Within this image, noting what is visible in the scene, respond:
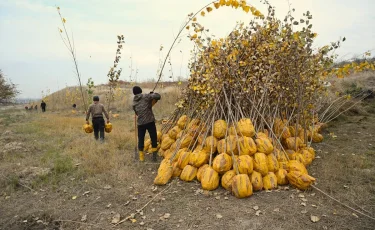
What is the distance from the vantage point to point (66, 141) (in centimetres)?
820

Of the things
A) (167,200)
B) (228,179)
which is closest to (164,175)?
(167,200)

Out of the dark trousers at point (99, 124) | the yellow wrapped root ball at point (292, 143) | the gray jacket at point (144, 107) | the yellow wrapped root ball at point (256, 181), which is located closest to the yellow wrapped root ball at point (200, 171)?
the yellow wrapped root ball at point (256, 181)

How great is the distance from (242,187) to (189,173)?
3.47ft

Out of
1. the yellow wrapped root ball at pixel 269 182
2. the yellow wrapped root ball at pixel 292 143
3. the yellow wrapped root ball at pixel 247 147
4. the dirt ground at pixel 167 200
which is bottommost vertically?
the dirt ground at pixel 167 200

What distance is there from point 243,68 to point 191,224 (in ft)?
11.5

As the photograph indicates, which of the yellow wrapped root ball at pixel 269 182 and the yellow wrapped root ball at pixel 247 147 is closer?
the yellow wrapped root ball at pixel 269 182

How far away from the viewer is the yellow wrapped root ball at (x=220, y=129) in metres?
4.96

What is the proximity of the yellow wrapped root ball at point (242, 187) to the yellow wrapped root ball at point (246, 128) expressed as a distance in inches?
34.9

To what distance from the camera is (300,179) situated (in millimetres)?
4125

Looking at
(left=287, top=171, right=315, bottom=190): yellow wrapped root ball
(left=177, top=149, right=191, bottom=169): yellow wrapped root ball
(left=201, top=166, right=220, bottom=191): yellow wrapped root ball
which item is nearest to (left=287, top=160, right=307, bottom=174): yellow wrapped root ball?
(left=287, top=171, right=315, bottom=190): yellow wrapped root ball

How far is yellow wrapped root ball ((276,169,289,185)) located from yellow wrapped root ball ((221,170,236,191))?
735mm

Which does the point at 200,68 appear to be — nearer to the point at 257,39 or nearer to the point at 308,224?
the point at 257,39

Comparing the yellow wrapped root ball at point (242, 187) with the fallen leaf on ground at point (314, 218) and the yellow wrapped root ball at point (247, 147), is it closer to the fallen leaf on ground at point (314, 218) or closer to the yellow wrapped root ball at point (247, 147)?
the yellow wrapped root ball at point (247, 147)

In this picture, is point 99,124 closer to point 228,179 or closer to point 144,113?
point 144,113
